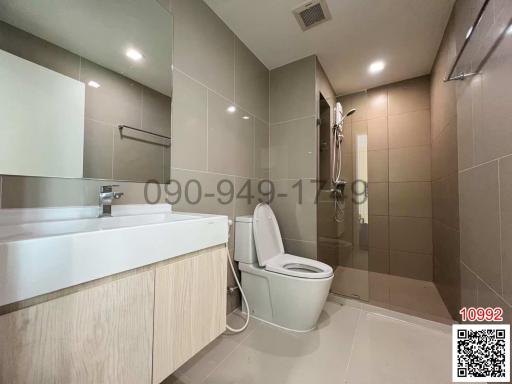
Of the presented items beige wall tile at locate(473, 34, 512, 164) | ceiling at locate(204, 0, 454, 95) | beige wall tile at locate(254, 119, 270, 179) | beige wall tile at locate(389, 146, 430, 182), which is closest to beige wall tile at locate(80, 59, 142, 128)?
ceiling at locate(204, 0, 454, 95)

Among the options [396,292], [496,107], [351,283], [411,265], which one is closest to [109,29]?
[496,107]

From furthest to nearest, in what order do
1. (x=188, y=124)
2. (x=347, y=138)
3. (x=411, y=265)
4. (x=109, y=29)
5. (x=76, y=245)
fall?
(x=411, y=265) → (x=347, y=138) → (x=188, y=124) → (x=109, y=29) → (x=76, y=245)

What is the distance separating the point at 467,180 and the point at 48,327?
1.85 m

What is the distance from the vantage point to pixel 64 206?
0.82 meters

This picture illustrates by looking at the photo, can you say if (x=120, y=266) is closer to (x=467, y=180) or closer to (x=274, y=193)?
(x=274, y=193)

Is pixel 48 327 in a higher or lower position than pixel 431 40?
lower

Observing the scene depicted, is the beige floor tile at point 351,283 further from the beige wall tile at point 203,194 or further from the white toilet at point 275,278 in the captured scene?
the beige wall tile at point 203,194

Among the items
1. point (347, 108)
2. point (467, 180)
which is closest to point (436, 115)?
point (347, 108)

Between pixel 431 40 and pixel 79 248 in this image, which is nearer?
pixel 79 248

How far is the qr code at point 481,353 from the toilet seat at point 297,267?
2.28 ft

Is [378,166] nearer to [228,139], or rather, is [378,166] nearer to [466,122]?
[466,122]

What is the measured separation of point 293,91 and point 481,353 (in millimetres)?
2089

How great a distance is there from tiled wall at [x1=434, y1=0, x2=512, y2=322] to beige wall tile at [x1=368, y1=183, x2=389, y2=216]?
1.09 meters

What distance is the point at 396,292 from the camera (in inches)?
75.8
